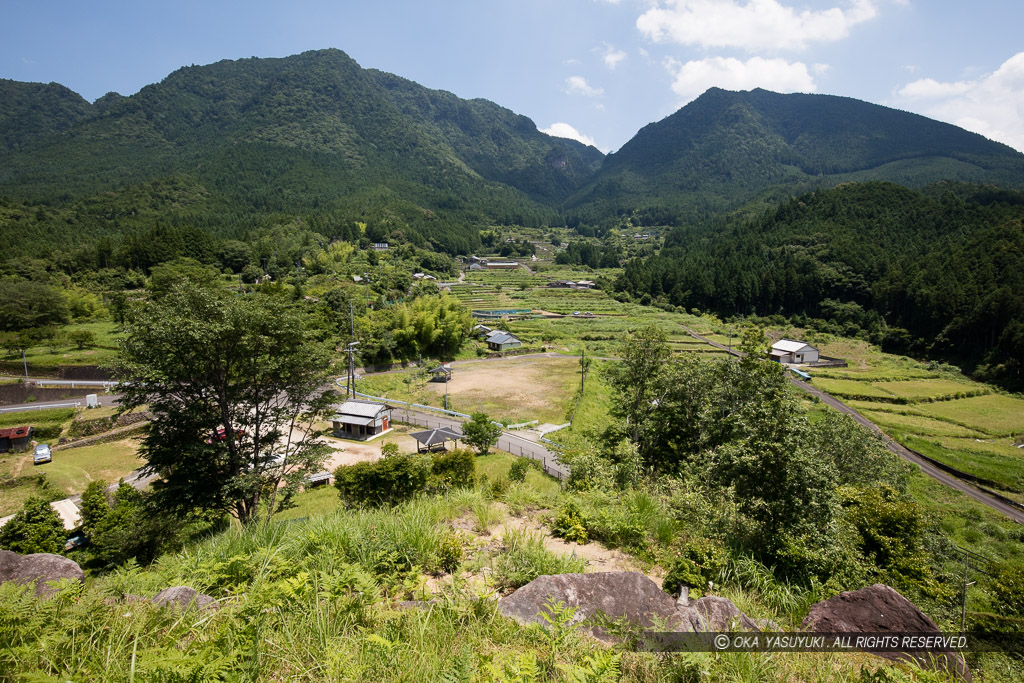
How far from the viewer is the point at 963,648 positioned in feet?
12.1

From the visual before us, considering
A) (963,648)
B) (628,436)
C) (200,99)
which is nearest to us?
(963,648)

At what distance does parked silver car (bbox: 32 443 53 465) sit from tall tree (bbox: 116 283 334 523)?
17.7 m

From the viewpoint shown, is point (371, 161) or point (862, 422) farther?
point (371, 161)

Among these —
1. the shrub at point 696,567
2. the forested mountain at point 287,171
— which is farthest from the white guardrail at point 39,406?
the forested mountain at point 287,171

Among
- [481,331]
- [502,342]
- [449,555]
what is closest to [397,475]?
[449,555]

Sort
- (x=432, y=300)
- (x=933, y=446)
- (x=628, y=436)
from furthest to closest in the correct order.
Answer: (x=432, y=300) → (x=933, y=446) → (x=628, y=436)

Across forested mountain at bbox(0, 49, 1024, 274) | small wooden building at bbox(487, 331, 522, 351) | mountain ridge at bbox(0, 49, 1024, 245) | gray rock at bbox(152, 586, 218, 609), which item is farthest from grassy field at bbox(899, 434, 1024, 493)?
mountain ridge at bbox(0, 49, 1024, 245)

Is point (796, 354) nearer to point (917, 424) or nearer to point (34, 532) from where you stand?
point (917, 424)

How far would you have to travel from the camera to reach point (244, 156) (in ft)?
402

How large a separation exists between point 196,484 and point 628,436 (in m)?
14.3

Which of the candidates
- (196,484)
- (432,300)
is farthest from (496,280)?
(196,484)

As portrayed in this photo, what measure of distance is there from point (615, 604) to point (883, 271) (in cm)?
8681

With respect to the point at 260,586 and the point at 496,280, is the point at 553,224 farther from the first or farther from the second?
the point at 260,586

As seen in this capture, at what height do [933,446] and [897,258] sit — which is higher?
[897,258]
